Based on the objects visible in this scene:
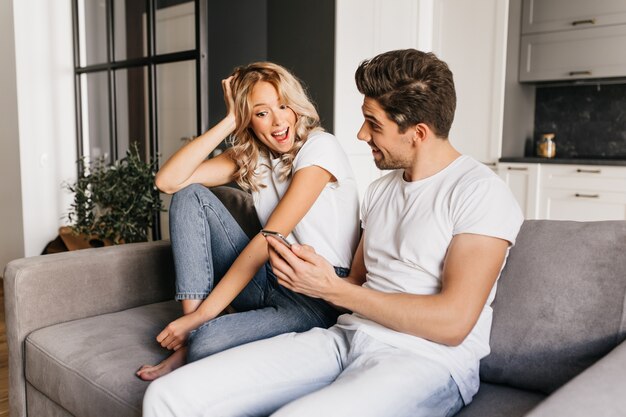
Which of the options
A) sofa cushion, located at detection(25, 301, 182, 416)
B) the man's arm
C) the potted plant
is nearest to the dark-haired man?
the man's arm

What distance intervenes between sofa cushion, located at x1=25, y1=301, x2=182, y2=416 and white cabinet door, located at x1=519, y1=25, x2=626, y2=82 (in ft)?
11.1

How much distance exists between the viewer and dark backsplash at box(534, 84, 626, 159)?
424 centimetres

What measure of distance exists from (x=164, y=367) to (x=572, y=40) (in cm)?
374

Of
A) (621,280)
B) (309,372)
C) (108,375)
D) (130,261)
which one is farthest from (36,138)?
(621,280)

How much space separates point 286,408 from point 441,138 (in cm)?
69

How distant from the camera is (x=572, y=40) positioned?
13.4ft

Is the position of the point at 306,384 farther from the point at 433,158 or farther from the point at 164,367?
the point at 433,158

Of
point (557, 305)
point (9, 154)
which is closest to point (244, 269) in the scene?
point (557, 305)

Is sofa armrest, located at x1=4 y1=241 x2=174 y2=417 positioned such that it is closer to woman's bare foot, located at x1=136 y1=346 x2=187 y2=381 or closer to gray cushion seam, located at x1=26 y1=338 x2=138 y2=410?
gray cushion seam, located at x1=26 y1=338 x2=138 y2=410

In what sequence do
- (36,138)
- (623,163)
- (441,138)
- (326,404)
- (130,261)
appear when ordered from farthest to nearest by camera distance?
(36,138) → (623,163) → (130,261) → (441,138) → (326,404)

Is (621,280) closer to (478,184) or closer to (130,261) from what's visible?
(478,184)

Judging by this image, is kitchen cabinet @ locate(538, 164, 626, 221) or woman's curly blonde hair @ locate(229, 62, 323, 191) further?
kitchen cabinet @ locate(538, 164, 626, 221)

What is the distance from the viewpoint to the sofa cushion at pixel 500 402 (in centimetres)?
123

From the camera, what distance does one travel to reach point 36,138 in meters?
4.03
